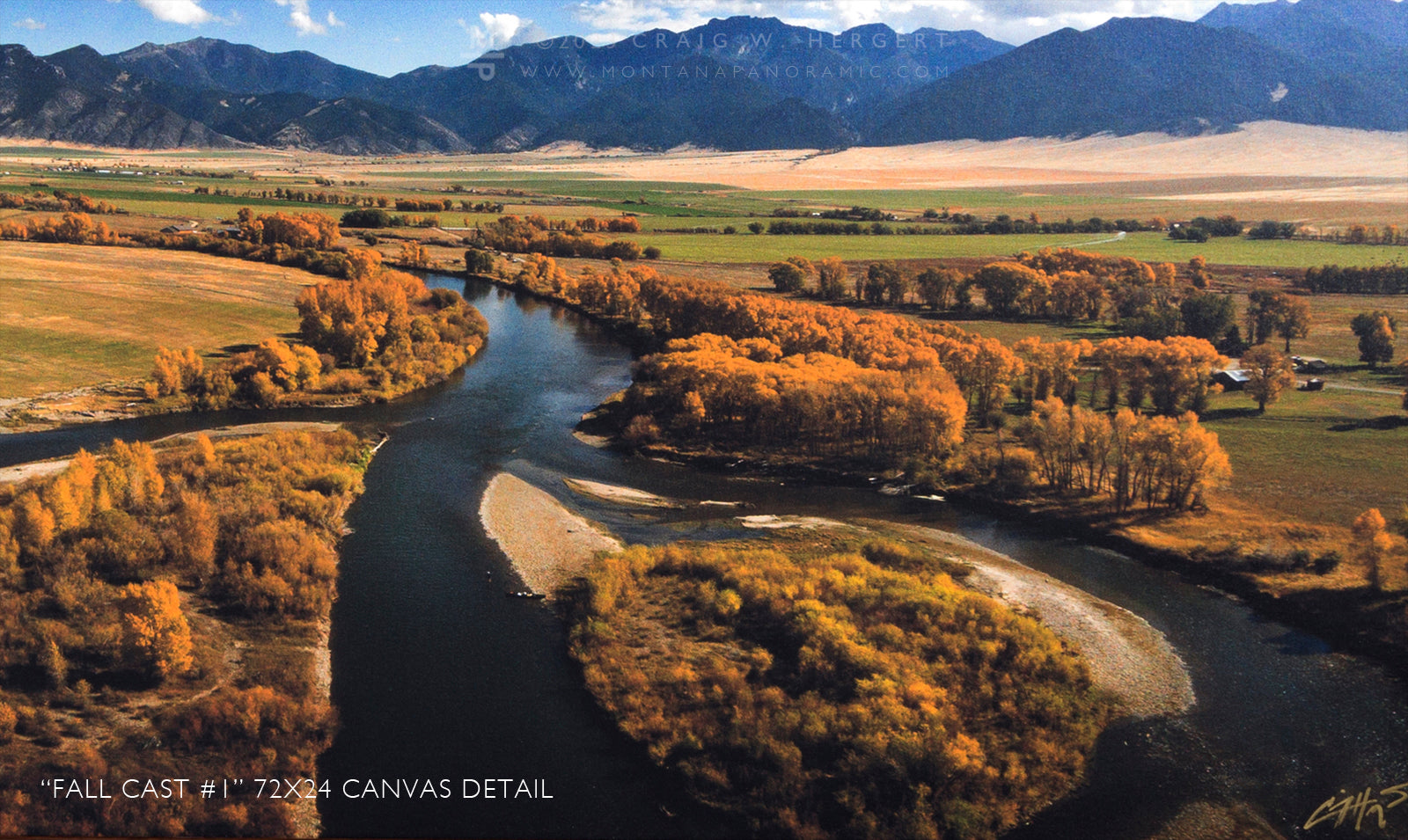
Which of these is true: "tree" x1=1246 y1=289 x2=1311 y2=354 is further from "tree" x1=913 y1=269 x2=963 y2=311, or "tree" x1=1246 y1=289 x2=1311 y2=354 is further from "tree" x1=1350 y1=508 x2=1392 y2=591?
"tree" x1=1350 y1=508 x2=1392 y2=591

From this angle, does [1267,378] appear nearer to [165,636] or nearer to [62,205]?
[165,636]

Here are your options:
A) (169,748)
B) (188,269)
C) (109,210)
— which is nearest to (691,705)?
(169,748)

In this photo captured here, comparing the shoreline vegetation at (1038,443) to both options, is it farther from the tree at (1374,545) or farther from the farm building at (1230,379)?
the farm building at (1230,379)

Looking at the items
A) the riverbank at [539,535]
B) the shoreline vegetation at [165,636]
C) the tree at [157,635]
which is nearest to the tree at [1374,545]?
the riverbank at [539,535]

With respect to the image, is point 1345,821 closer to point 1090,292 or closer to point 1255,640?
point 1255,640

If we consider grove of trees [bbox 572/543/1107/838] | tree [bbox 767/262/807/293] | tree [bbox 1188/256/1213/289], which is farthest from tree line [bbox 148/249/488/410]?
tree [bbox 1188/256/1213/289]

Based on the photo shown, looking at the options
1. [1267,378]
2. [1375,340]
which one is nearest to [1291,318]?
[1375,340]
